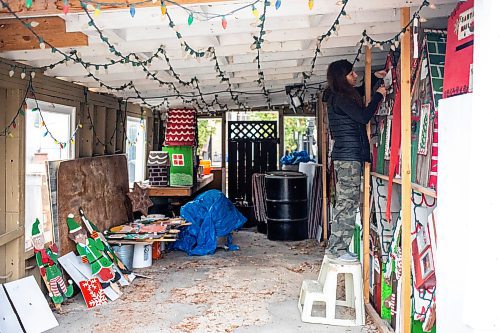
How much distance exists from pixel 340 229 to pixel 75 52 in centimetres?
244

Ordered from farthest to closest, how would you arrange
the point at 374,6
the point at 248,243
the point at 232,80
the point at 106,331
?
the point at 248,243
the point at 232,80
the point at 106,331
the point at 374,6

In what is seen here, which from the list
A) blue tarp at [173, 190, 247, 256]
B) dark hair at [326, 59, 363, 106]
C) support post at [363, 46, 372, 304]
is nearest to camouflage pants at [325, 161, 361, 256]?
support post at [363, 46, 372, 304]

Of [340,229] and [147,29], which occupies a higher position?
[147,29]

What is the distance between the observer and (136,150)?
289 inches

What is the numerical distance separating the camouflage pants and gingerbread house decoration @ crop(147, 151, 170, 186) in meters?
3.21

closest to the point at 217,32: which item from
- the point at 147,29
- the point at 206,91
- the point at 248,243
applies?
the point at 147,29

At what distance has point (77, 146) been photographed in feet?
16.5

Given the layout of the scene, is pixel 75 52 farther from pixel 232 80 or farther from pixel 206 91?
pixel 206 91

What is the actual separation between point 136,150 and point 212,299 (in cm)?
365

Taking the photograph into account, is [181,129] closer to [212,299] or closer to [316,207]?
[316,207]

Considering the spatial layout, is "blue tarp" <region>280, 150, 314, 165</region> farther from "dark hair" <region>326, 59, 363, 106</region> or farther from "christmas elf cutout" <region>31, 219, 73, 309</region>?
"christmas elf cutout" <region>31, 219, 73, 309</region>

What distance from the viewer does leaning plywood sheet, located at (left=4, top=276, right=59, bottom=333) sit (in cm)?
340

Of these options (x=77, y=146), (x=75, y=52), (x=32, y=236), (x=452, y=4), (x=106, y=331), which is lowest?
(x=106, y=331)

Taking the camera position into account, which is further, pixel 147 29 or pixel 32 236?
pixel 32 236
